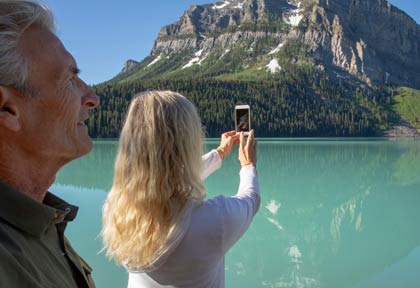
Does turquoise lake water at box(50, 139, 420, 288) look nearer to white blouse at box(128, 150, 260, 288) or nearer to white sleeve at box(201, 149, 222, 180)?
white sleeve at box(201, 149, 222, 180)

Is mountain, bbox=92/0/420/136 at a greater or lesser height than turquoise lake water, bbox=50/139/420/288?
greater

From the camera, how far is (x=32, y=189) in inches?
48.0

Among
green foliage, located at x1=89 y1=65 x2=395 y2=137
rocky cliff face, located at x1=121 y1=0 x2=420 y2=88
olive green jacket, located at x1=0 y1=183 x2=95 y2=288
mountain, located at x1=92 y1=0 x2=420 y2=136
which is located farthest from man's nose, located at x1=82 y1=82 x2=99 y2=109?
rocky cliff face, located at x1=121 y1=0 x2=420 y2=88

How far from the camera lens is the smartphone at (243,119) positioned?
326 cm

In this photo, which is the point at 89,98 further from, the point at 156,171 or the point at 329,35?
the point at 329,35

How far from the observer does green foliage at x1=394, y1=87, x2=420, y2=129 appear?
434 feet

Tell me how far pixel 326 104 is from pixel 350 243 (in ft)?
397

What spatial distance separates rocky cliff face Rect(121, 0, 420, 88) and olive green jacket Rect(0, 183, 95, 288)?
519ft

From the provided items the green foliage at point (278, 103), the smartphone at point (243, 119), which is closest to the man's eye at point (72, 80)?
the smartphone at point (243, 119)

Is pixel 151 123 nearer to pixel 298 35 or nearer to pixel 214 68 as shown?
pixel 214 68

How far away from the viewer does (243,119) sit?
3.29 meters

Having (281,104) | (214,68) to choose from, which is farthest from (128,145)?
(214,68)

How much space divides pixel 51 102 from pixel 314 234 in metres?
11.2

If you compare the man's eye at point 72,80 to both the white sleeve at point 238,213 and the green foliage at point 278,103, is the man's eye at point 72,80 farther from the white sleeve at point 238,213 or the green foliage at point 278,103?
the green foliage at point 278,103
